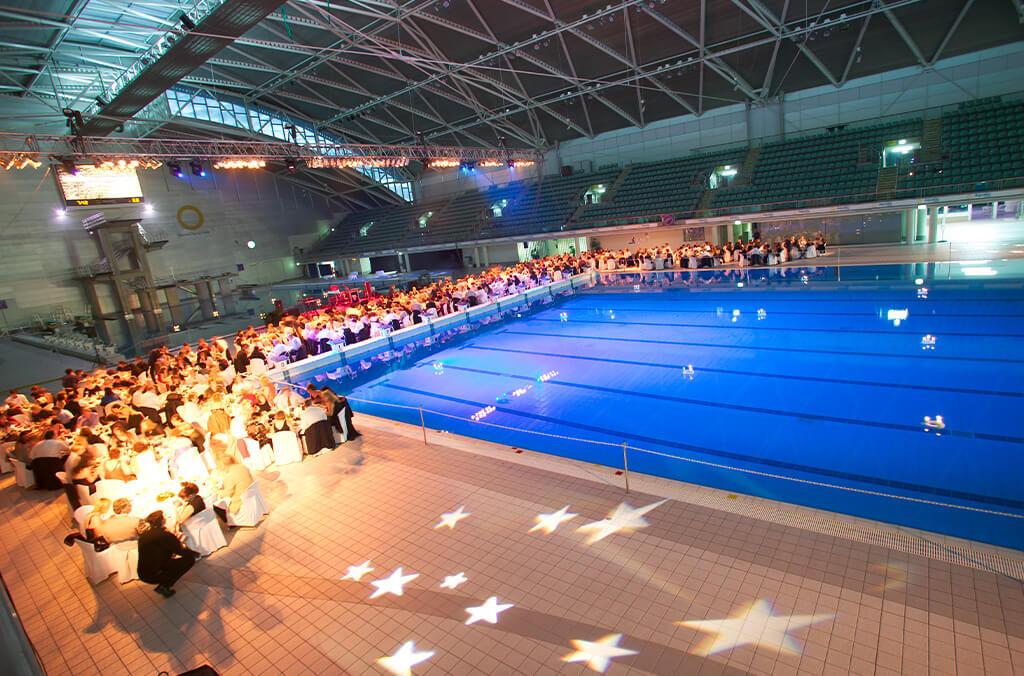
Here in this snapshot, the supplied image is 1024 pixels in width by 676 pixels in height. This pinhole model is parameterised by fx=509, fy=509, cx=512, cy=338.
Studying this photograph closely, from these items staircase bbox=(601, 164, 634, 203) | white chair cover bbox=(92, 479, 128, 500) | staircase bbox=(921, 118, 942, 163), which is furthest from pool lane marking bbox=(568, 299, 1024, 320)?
white chair cover bbox=(92, 479, 128, 500)

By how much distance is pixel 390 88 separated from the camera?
76.5 feet

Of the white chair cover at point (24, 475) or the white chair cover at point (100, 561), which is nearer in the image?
the white chair cover at point (100, 561)

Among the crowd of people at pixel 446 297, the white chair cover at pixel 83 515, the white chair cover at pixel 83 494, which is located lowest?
the white chair cover at pixel 83 494

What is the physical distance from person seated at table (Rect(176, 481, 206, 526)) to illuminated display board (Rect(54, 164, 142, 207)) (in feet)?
69.8

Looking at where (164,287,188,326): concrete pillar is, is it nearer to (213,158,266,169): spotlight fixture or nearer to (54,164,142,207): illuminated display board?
(54,164,142,207): illuminated display board

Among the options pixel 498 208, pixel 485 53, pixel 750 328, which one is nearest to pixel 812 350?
pixel 750 328

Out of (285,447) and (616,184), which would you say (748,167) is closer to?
(616,184)

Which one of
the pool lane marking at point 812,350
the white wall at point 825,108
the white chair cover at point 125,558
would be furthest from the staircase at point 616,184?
the white chair cover at point 125,558

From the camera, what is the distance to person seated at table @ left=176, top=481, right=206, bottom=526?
479 cm

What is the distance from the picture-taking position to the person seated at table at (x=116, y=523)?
465 cm

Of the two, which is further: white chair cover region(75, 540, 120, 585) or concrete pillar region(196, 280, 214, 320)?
concrete pillar region(196, 280, 214, 320)

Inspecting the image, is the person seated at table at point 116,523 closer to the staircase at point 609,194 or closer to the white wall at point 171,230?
the staircase at point 609,194

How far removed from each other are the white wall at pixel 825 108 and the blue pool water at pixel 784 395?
1243 centimetres

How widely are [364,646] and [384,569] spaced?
2.63ft
